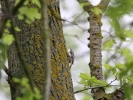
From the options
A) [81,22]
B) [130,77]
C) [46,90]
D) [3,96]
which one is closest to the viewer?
[46,90]

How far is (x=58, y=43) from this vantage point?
1748 mm

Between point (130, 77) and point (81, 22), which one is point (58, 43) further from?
point (81, 22)

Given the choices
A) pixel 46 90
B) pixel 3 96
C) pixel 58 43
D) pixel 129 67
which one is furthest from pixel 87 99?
pixel 3 96

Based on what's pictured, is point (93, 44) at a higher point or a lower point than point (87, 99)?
higher

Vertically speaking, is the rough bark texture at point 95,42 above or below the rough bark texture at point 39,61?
above

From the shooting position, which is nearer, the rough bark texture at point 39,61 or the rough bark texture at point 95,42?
the rough bark texture at point 39,61

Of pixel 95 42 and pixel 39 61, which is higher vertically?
pixel 95 42

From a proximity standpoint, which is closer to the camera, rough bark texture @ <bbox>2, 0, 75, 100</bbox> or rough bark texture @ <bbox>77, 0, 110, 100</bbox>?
rough bark texture @ <bbox>2, 0, 75, 100</bbox>

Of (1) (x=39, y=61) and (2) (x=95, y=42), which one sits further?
(2) (x=95, y=42)

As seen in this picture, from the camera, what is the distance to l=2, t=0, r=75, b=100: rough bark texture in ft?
5.44

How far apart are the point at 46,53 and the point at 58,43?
716 mm

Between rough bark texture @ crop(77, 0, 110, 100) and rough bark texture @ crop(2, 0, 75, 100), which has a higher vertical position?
rough bark texture @ crop(77, 0, 110, 100)

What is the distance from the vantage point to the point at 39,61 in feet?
5.46

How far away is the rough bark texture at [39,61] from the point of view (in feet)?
5.44
